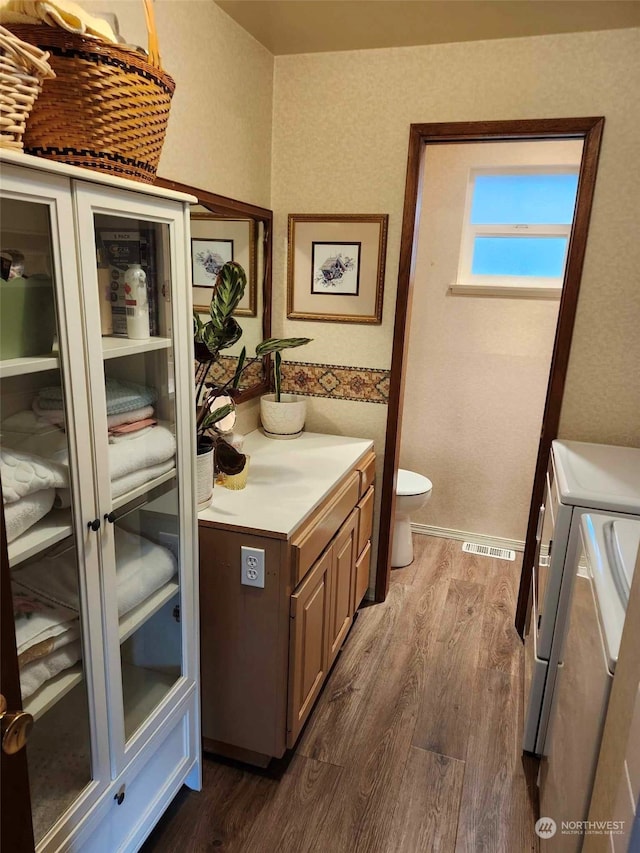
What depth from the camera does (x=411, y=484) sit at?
10.3 feet

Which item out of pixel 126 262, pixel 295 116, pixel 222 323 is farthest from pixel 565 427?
pixel 126 262

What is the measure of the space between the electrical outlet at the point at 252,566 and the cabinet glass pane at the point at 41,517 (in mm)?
565

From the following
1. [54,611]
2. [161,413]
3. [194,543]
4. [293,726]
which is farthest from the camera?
[293,726]

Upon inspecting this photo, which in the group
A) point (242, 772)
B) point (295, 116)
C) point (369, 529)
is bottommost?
point (242, 772)

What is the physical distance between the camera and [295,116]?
2.47m

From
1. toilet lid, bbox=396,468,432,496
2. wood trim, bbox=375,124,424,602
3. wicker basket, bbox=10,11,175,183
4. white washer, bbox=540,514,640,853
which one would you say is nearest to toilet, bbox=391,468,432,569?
toilet lid, bbox=396,468,432,496

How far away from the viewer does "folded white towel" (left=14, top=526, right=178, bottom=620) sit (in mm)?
1126

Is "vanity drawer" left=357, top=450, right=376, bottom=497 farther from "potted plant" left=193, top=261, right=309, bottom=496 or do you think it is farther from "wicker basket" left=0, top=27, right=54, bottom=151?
"wicker basket" left=0, top=27, right=54, bottom=151

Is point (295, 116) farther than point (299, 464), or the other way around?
point (295, 116)

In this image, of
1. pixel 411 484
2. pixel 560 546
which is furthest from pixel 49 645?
pixel 411 484

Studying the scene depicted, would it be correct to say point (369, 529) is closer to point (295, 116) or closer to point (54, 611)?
point (54, 611)

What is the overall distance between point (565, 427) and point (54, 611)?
2038 mm

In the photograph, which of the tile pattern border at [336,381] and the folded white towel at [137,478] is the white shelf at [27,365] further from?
the tile pattern border at [336,381]

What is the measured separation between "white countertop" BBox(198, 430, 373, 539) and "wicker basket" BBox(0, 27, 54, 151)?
42.7 inches
